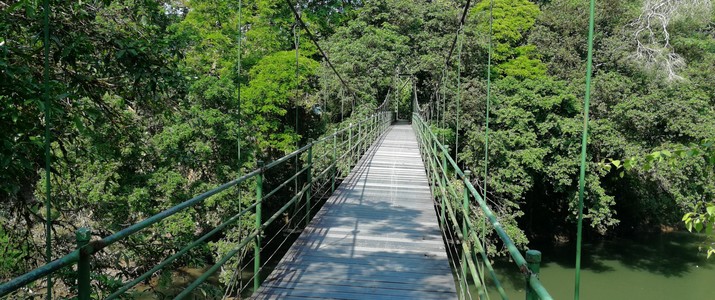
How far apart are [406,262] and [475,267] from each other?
3.83 feet

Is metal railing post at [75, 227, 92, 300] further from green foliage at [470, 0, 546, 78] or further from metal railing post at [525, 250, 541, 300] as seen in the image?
green foliage at [470, 0, 546, 78]

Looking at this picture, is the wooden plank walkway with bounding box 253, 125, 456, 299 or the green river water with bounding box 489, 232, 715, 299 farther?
the green river water with bounding box 489, 232, 715, 299

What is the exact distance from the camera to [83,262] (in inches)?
60.9

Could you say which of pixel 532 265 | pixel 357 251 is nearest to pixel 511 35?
pixel 357 251

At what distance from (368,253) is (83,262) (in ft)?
8.95

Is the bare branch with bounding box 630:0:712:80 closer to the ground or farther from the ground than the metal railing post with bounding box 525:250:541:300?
farther from the ground

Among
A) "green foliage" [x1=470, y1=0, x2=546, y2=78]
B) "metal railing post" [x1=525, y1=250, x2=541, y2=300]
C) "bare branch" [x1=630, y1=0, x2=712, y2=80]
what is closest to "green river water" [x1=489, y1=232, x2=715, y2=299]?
"bare branch" [x1=630, y1=0, x2=712, y2=80]

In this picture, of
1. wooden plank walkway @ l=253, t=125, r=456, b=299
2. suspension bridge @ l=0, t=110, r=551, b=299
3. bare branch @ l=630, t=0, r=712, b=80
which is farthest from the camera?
bare branch @ l=630, t=0, r=712, b=80

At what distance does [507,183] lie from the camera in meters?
15.7

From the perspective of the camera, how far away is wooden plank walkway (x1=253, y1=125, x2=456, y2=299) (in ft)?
10.6

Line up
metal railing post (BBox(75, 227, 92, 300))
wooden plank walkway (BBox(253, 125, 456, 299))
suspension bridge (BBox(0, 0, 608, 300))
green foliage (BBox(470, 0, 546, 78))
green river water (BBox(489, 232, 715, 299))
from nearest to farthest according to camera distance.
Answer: metal railing post (BBox(75, 227, 92, 300)) < suspension bridge (BBox(0, 0, 608, 300)) < wooden plank walkway (BBox(253, 125, 456, 299)) < green river water (BBox(489, 232, 715, 299)) < green foliage (BBox(470, 0, 546, 78))

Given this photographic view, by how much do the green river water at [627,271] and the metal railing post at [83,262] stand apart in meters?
13.9

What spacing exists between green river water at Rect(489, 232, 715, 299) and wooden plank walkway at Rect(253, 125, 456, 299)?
958cm

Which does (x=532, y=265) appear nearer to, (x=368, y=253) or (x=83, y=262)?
(x=83, y=262)
